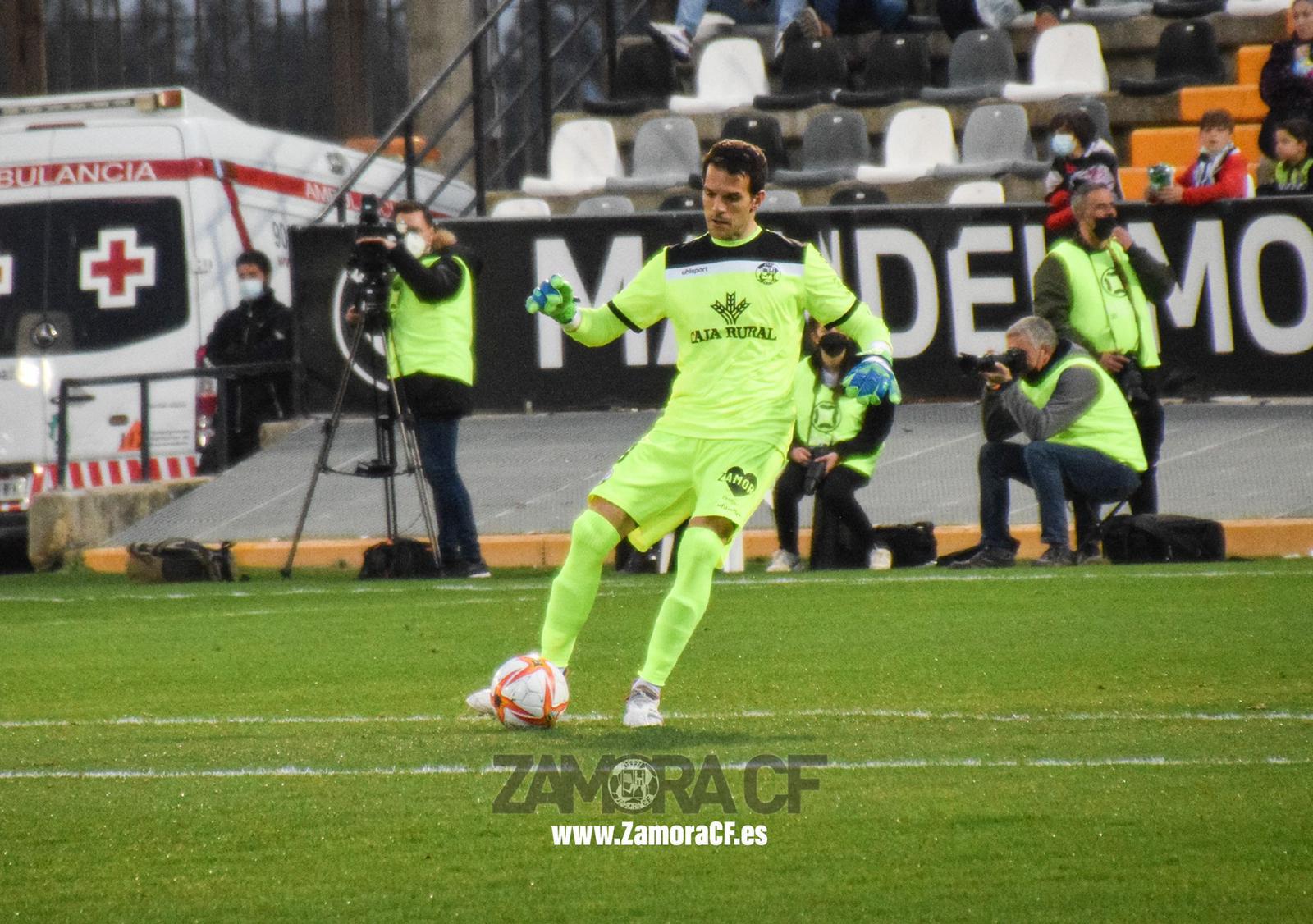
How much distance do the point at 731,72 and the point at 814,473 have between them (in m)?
8.78

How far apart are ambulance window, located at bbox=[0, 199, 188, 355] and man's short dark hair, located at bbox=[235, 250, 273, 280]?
0.45 m

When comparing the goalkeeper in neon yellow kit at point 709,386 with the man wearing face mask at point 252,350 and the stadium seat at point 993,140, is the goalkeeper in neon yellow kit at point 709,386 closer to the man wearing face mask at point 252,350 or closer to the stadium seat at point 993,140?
the man wearing face mask at point 252,350

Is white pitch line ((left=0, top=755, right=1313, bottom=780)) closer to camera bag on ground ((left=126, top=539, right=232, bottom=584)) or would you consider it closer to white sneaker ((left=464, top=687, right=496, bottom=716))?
white sneaker ((left=464, top=687, right=496, bottom=716))

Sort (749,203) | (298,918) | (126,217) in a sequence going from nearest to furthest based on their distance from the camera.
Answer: (298,918)
(749,203)
(126,217)

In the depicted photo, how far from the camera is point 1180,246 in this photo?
1552cm

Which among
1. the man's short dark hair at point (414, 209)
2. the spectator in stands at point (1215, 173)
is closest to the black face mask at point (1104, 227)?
the spectator in stands at point (1215, 173)

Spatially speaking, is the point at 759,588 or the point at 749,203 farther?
the point at 759,588

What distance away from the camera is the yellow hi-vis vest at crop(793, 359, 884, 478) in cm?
1372

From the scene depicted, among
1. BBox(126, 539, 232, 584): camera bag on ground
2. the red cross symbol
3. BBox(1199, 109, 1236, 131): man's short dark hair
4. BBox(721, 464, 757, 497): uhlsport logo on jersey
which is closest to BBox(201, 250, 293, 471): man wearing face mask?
the red cross symbol

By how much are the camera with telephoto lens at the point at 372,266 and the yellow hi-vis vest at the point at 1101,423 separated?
146 inches

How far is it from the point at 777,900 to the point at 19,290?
525 inches

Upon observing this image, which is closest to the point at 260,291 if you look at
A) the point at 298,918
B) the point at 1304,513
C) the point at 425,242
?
the point at 425,242

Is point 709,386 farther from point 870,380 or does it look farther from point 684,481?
point 870,380

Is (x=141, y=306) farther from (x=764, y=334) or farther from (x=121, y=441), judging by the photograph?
(x=764, y=334)
